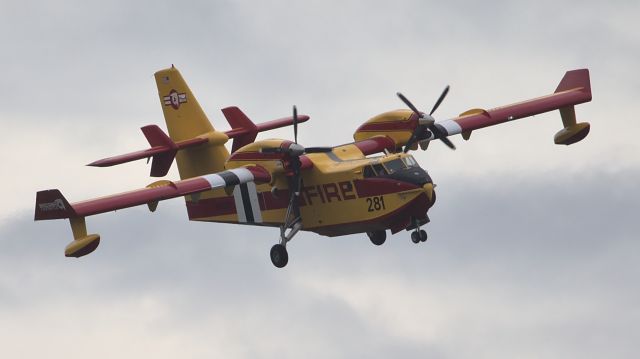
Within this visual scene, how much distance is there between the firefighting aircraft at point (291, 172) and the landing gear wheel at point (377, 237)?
39 millimetres

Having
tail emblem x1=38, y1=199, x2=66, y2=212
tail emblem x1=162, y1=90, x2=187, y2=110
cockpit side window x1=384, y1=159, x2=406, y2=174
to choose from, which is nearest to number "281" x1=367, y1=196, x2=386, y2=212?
cockpit side window x1=384, y1=159, x2=406, y2=174

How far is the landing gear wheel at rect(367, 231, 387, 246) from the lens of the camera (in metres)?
67.2

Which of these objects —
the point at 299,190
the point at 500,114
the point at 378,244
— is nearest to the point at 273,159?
the point at 299,190

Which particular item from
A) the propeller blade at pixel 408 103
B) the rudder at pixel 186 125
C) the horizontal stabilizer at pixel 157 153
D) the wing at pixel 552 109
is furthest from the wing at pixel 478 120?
the horizontal stabilizer at pixel 157 153

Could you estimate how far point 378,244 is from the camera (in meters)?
67.3

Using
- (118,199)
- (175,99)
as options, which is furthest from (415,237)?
(175,99)

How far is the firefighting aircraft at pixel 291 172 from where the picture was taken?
62000 millimetres

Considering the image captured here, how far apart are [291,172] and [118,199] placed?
6861 millimetres

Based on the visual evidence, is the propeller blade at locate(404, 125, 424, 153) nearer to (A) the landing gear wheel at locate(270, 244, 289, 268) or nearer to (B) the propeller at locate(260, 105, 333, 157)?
(B) the propeller at locate(260, 105, 333, 157)

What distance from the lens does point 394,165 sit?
6269 cm

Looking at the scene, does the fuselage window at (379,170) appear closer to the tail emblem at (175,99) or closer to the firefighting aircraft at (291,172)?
the firefighting aircraft at (291,172)

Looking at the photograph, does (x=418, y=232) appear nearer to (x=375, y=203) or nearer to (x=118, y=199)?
(x=375, y=203)

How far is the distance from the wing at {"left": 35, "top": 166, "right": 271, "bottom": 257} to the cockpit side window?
4.90m

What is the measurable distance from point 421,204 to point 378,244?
602 cm
